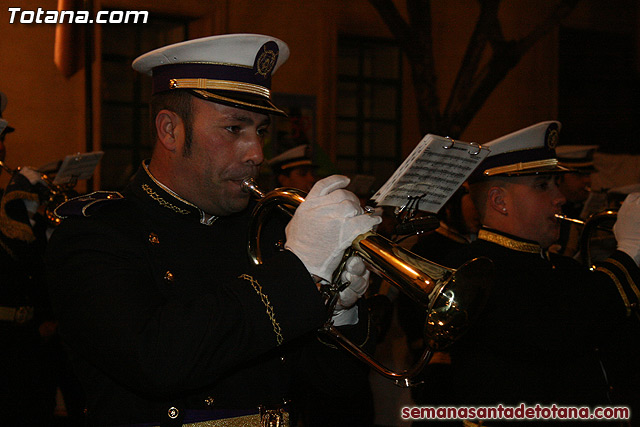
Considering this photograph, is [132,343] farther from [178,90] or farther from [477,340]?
[477,340]

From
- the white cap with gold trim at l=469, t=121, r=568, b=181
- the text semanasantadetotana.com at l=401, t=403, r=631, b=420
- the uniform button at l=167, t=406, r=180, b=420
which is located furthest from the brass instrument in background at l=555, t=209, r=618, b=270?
the uniform button at l=167, t=406, r=180, b=420

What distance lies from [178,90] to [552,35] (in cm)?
1061

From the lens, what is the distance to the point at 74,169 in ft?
15.2

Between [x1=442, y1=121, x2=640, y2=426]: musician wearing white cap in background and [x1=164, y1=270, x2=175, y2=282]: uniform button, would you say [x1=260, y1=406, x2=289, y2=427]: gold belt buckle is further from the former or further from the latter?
[x1=442, y1=121, x2=640, y2=426]: musician wearing white cap in background

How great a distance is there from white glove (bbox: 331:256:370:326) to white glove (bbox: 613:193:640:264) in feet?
5.27

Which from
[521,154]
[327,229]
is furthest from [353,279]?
[521,154]

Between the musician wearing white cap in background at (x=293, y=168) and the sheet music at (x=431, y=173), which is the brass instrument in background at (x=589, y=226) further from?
the musician wearing white cap in background at (x=293, y=168)

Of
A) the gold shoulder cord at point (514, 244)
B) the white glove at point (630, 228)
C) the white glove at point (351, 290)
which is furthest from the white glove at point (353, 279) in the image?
the white glove at point (630, 228)

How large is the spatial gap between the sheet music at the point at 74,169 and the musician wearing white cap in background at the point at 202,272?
2.65 metres

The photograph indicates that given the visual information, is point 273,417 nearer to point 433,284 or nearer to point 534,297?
point 433,284

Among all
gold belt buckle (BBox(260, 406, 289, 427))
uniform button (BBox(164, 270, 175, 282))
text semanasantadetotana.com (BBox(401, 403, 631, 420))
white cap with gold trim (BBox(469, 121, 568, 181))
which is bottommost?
text semanasantadetotana.com (BBox(401, 403, 631, 420))

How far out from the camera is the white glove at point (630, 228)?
304cm

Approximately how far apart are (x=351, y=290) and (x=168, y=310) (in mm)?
532

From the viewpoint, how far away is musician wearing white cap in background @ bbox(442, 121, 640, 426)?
9.18ft
